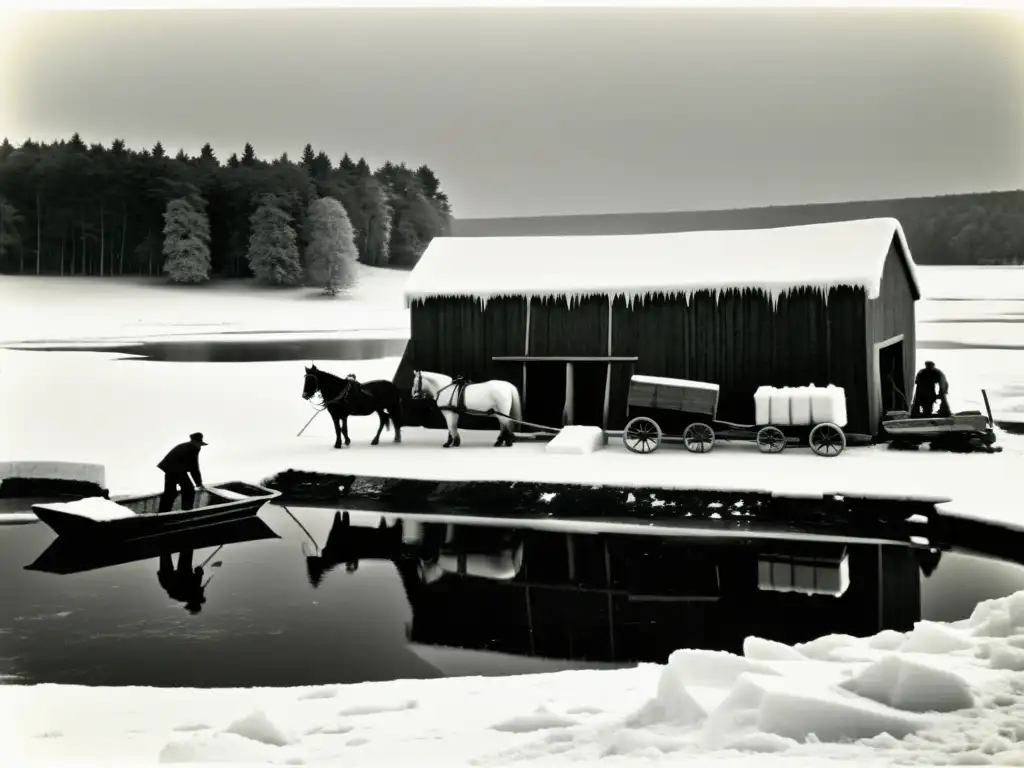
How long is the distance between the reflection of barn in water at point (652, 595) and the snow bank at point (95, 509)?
3220mm

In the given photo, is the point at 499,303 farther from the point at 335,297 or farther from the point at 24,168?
the point at 24,168

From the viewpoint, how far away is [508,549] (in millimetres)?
9609

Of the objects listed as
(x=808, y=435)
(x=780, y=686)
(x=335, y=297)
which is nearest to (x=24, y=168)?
(x=335, y=297)

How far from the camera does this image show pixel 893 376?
1730 cm

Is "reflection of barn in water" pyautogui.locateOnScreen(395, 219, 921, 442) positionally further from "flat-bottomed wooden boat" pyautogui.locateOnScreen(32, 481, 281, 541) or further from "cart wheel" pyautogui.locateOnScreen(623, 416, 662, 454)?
"flat-bottomed wooden boat" pyautogui.locateOnScreen(32, 481, 281, 541)

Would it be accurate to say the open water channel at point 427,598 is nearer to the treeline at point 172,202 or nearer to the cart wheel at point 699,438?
the treeline at point 172,202

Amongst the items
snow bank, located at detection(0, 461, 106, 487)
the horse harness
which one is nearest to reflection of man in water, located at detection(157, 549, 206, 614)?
snow bank, located at detection(0, 461, 106, 487)

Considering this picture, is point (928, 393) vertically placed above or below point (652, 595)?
above

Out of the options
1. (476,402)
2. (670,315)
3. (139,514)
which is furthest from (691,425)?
(139,514)

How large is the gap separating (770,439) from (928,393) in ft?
8.34

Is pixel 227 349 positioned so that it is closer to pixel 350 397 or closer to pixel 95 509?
pixel 95 509

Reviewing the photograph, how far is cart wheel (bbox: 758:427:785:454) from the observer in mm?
14539

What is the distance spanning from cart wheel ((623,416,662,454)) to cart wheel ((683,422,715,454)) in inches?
19.6

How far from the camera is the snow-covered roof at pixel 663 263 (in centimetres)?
1534
